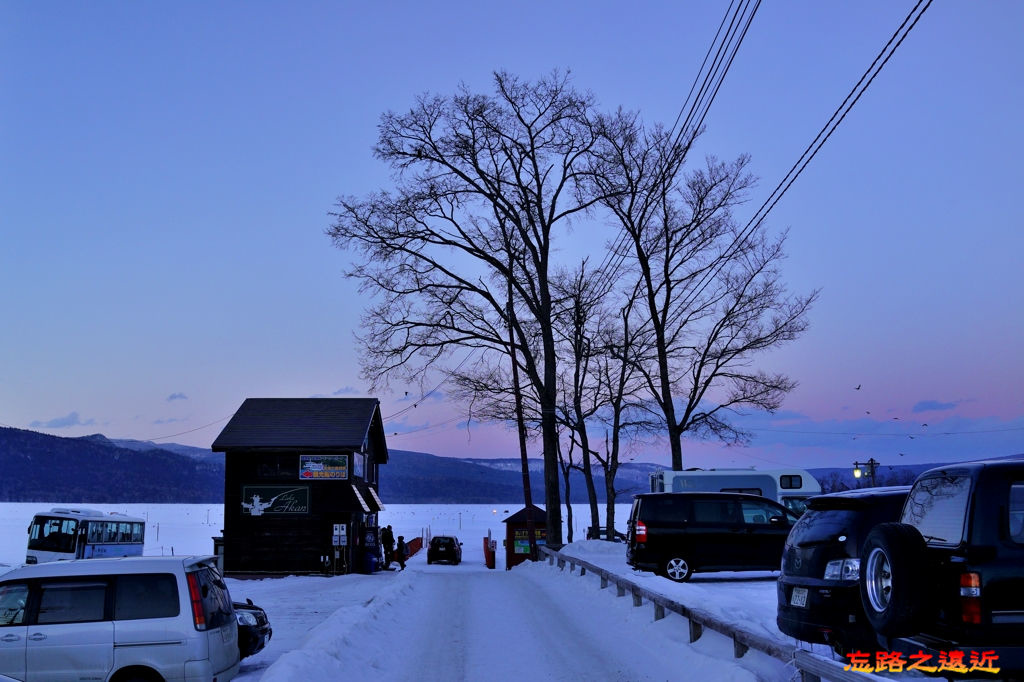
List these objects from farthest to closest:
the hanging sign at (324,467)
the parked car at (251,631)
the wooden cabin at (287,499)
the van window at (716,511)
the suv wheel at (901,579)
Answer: the hanging sign at (324,467) → the wooden cabin at (287,499) → the van window at (716,511) → the parked car at (251,631) → the suv wheel at (901,579)

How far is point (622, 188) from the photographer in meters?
35.8

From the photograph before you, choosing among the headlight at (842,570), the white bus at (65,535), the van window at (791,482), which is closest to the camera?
the headlight at (842,570)

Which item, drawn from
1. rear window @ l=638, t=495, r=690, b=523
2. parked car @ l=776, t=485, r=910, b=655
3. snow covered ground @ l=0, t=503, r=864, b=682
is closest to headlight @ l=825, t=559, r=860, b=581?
parked car @ l=776, t=485, r=910, b=655

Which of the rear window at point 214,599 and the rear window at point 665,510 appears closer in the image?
the rear window at point 214,599

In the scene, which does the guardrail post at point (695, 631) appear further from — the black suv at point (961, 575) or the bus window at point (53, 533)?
the bus window at point (53, 533)

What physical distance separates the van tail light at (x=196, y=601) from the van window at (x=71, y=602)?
0.96 meters

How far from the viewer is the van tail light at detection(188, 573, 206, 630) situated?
9.90m

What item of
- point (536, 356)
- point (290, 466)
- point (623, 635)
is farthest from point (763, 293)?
point (623, 635)

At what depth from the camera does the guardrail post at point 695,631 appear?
11672 millimetres

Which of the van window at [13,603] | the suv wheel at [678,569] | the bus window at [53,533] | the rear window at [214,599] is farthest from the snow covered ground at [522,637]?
the bus window at [53,533]

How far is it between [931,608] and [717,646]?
4.85 metres

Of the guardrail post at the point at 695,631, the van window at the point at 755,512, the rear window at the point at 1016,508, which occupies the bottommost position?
the guardrail post at the point at 695,631

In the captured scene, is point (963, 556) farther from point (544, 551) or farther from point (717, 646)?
point (544, 551)

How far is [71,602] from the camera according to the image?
10.1m
